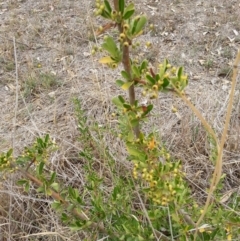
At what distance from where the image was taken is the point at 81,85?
8.75ft

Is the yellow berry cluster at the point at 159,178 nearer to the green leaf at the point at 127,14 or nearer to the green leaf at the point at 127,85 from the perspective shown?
the green leaf at the point at 127,85

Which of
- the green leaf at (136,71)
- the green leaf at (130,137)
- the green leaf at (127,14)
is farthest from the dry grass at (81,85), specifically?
the green leaf at (127,14)

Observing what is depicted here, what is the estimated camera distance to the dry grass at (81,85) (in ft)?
6.13

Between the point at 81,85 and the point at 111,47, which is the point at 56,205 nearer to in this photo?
the point at 111,47

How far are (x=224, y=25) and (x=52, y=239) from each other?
2213mm

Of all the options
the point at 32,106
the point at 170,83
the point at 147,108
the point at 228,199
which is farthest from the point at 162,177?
the point at 32,106

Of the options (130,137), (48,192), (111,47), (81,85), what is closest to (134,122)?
(130,137)

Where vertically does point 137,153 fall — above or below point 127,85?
below

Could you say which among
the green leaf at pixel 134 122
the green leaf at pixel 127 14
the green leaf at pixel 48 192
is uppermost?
the green leaf at pixel 127 14

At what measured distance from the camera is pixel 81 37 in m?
3.18

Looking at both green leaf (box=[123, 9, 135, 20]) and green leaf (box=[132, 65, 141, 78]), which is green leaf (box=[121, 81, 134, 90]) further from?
green leaf (box=[123, 9, 135, 20])

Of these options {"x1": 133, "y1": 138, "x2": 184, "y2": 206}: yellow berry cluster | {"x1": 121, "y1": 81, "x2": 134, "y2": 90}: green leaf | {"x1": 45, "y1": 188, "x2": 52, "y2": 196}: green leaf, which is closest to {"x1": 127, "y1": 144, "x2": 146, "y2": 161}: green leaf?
{"x1": 133, "y1": 138, "x2": 184, "y2": 206}: yellow berry cluster

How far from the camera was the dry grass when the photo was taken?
6.13ft

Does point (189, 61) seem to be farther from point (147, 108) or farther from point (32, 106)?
point (147, 108)
